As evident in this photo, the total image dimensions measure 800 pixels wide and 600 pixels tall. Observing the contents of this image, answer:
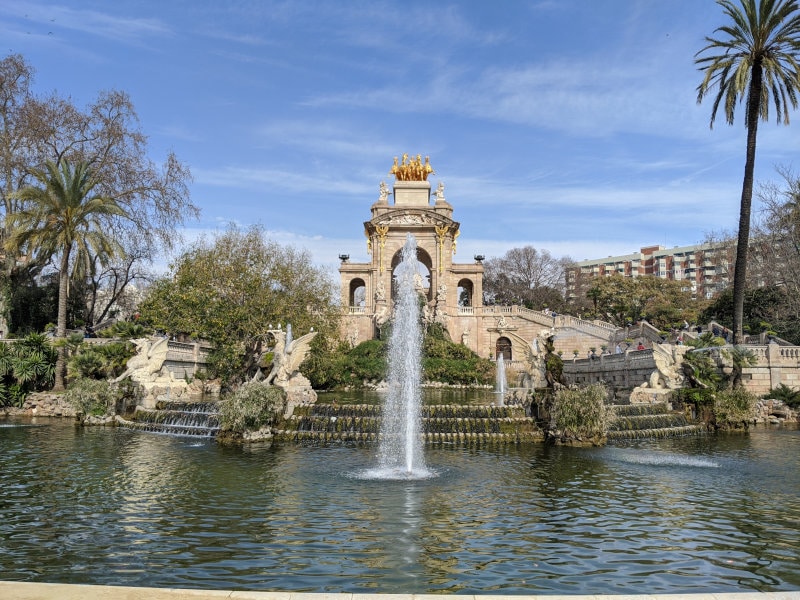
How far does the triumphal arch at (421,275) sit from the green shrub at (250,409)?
118 feet

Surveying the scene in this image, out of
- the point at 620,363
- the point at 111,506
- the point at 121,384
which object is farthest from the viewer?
the point at 620,363

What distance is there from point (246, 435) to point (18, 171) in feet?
84.9

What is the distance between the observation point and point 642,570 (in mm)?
7047

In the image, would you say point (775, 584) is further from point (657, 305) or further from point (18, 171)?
point (657, 305)

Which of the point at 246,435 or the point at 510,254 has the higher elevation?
the point at 510,254

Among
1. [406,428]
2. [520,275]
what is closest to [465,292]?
[520,275]

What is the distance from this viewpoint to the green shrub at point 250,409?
57.4 feet

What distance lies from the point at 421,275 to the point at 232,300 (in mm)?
27436

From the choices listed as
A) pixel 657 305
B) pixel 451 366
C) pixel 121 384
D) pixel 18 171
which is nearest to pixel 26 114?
pixel 18 171

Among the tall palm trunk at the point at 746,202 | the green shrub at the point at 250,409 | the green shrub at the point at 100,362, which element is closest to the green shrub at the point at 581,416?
the green shrub at the point at 250,409

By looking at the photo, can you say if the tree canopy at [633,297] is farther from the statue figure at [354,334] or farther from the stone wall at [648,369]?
the stone wall at [648,369]

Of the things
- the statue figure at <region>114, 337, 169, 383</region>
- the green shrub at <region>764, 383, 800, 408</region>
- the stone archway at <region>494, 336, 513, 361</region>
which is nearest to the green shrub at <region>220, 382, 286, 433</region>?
the statue figure at <region>114, 337, 169, 383</region>

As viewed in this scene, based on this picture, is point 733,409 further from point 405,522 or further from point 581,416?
point 405,522

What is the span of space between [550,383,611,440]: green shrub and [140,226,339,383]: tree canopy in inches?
598
